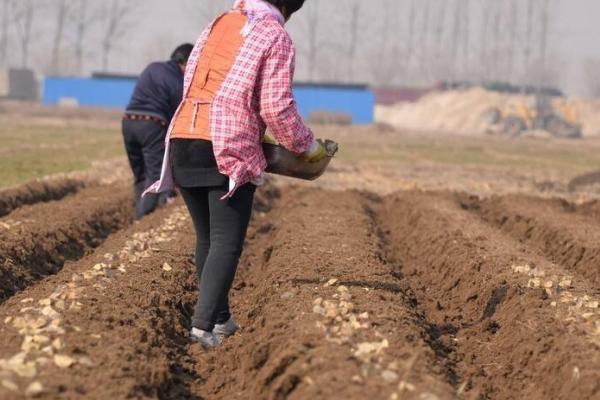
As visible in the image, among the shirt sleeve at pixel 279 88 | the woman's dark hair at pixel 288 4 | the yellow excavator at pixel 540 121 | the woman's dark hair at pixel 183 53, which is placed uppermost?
the woman's dark hair at pixel 288 4

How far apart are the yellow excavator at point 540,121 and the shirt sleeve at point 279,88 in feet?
166

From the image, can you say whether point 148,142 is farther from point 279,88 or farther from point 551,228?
point 279,88

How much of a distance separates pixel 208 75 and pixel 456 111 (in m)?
70.9

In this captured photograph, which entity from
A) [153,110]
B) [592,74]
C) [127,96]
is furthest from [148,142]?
[592,74]

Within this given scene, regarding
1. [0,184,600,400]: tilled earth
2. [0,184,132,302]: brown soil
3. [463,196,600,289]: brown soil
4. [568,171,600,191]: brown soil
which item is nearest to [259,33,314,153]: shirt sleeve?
[0,184,600,400]: tilled earth

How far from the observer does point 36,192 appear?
515 inches

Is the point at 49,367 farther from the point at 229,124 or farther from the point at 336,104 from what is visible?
the point at 336,104

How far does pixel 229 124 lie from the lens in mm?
5094

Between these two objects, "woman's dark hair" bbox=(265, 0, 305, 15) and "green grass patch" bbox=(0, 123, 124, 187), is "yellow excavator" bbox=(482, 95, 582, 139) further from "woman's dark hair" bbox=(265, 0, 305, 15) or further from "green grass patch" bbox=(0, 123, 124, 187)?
"woman's dark hair" bbox=(265, 0, 305, 15)

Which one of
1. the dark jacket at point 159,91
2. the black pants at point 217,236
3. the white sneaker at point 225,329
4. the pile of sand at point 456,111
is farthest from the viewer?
the pile of sand at point 456,111

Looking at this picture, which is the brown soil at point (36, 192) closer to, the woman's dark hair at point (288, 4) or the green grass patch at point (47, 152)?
the green grass patch at point (47, 152)

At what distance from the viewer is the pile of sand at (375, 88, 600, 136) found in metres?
72.1

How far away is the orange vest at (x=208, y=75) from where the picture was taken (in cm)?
516

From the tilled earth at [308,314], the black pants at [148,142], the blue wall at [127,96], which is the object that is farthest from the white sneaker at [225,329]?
the blue wall at [127,96]
